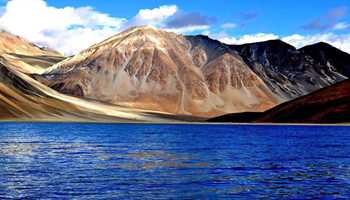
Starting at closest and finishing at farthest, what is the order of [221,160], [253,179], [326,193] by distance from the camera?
[326,193] < [253,179] < [221,160]

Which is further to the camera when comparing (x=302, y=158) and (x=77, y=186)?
(x=302, y=158)

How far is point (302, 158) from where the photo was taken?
67750 millimetres

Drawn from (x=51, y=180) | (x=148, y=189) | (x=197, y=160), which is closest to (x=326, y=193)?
(x=148, y=189)

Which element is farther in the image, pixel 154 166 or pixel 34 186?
pixel 154 166

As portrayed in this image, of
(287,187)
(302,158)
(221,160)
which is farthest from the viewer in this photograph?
→ (302,158)

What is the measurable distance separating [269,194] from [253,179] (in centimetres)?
719

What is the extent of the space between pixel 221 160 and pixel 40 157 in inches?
766

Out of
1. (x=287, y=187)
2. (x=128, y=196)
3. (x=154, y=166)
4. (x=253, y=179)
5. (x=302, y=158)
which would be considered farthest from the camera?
(x=302, y=158)

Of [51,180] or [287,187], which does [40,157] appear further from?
[287,187]

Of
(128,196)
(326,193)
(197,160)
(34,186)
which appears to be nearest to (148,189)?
(128,196)

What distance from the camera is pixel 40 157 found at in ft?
210

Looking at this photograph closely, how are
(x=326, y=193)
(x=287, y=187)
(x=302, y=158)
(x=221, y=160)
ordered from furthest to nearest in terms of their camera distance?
(x=302, y=158) < (x=221, y=160) < (x=287, y=187) < (x=326, y=193)

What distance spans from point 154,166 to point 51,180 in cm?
1337

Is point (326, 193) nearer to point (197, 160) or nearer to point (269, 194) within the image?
point (269, 194)
